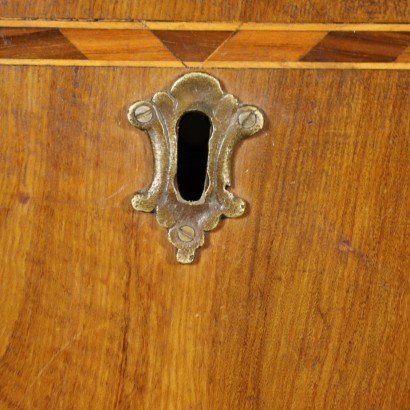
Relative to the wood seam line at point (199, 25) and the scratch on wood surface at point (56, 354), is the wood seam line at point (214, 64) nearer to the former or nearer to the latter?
the wood seam line at point (199, 25)

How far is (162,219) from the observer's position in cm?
66

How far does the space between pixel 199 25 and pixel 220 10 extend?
0.02 meters

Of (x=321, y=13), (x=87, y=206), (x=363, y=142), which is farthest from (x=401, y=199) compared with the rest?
(x=87, y=206)

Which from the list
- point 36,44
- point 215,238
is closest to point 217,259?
point 215,238

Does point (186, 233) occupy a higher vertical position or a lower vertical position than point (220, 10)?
lower

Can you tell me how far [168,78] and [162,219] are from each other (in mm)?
123

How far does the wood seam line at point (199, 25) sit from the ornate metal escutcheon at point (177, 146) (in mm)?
42

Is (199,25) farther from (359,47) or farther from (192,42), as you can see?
(359,47)

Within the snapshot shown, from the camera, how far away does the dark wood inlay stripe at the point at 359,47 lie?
64 centimetres

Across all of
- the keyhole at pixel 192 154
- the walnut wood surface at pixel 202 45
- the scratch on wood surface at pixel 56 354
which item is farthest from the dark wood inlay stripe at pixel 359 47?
the scratch on wood surface at pixel 56 354

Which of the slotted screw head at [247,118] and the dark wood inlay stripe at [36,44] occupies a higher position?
the dark wood inlay stripe at [36,44]

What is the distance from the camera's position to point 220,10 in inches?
24.8

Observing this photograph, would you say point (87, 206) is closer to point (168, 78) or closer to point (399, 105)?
point (168, 78)

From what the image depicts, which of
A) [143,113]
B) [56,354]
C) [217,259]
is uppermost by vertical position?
[143,113]
